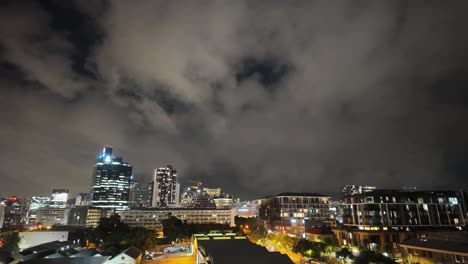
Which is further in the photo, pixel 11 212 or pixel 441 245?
pixel 11 212

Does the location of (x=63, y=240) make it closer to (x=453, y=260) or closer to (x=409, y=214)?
(x=453, y=260)

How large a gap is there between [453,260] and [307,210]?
228 ft

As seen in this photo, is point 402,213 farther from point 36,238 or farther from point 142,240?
point 36,238

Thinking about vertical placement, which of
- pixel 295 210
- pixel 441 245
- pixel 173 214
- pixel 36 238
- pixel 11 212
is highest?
pixel 295 210

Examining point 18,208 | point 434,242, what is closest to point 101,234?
point 434,242

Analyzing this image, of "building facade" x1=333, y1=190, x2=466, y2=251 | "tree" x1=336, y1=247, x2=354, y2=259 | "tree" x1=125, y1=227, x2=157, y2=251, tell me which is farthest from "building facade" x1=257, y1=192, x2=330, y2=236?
"tree" x1=125, y1=227, x2=157, y2=251

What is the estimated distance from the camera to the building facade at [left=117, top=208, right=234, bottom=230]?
128 m

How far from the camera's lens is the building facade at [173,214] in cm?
12781

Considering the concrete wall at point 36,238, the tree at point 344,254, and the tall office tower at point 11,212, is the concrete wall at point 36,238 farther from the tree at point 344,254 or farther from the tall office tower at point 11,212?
the tall office tower at point 11,212

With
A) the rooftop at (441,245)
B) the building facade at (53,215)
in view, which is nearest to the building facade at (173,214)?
the building facade at (53,215)

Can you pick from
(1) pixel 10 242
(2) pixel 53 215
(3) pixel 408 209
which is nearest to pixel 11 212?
(2) pixel 53 215

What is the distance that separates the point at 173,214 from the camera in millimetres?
133125

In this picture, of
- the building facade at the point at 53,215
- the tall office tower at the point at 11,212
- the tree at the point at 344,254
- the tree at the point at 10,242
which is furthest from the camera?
the building facade at the point at 53,215

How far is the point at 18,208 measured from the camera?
193375 mm
